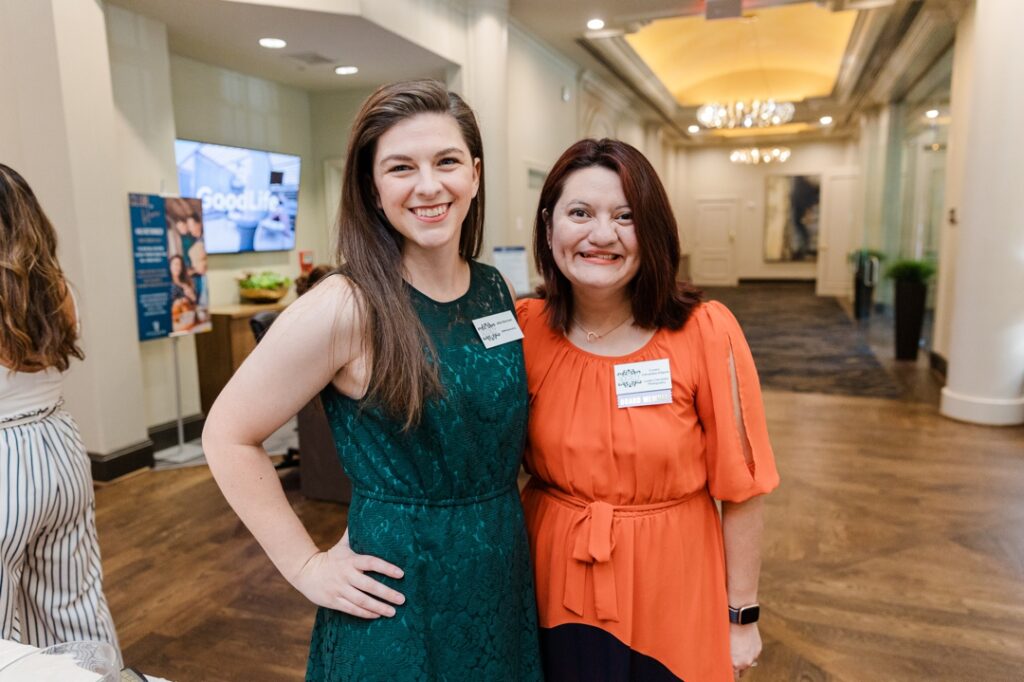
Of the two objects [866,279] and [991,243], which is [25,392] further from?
[866,279]

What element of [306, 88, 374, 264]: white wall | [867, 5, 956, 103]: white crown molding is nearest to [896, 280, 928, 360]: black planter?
[867, 5, 956, 103]: white crown molding

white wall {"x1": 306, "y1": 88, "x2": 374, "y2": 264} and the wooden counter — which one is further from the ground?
white wall {"x1": 306, "y1": 88, "x2": 374, "y2": 264}

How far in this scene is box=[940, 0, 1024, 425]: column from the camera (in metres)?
5.12

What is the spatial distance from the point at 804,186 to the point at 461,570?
18.5 m

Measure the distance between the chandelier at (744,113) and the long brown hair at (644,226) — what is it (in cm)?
1151

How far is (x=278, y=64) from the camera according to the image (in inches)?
251

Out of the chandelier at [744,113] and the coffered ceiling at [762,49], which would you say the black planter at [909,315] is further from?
the chandelier at [744,113]

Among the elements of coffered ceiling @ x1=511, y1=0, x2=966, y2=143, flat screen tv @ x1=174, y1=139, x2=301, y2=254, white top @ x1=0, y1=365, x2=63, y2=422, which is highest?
coffered ceiling @ x1=511, y1=0, x2=966, y2=143

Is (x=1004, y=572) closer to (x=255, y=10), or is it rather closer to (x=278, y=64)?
(x=255, y=10)

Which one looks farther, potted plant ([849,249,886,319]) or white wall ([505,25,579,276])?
potted plant ([849,249,886,319])

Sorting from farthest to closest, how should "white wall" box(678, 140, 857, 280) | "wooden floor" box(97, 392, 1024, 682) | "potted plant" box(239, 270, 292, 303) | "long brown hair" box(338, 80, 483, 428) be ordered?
"white wall" box(678, 140, 857, 280) → "potted plant" box(239, 270, 292, 303) → "wooden floor" box(97, 392, 1024, 682) → "long brown hair" box(338, 80, 483, 428)

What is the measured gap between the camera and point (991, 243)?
535 centimetres

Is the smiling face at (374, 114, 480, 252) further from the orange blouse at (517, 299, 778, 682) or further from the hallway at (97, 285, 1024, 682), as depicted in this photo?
the hallway at (97, 285, 1024, 682)

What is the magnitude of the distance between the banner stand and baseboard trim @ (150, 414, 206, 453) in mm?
52
